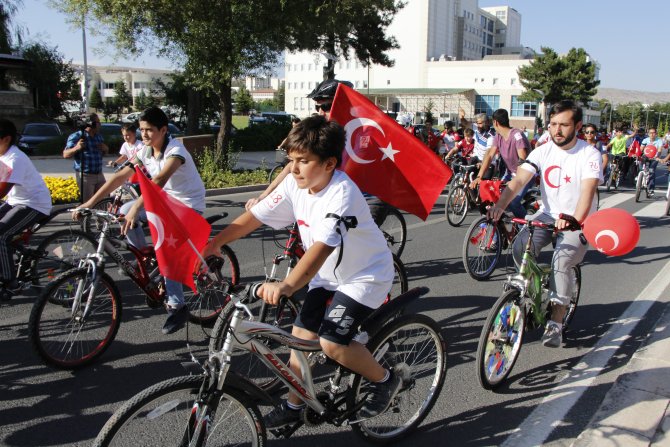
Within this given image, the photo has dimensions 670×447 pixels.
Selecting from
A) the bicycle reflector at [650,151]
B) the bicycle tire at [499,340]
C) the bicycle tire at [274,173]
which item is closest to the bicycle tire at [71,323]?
the bicycle tire at [499,340]

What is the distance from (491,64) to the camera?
10031 centimetres

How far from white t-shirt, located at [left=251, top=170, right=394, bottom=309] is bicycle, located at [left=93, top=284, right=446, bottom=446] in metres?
0.24

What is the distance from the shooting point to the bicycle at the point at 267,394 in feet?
7.73

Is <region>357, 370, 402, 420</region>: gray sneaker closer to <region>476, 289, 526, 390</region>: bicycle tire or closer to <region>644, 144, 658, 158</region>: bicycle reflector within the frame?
<region>476, 289, 526, 390</region>: bicycle tire

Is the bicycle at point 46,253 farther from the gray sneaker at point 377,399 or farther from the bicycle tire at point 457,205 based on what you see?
the bicycle tire at point 457,205

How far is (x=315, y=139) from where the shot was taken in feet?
8.83

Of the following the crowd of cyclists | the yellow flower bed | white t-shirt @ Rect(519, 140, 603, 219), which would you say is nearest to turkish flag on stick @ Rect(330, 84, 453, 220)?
the crowd of cyclists

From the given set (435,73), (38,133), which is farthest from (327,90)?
(435,73)

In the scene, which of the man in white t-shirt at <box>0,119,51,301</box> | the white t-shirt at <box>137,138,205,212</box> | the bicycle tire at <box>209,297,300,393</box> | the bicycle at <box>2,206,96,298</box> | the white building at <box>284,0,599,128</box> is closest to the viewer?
the bicycle tire at <box>209,297,300,393</box>

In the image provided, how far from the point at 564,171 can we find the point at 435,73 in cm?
10569

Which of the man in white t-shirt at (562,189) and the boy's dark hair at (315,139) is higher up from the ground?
the boy's dark hair at (315,139)

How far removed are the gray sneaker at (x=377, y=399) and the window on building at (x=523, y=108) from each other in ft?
318

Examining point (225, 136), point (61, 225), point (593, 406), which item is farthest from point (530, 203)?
point (225, 136)

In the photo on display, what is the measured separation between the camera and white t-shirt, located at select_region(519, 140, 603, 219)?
4559mm
